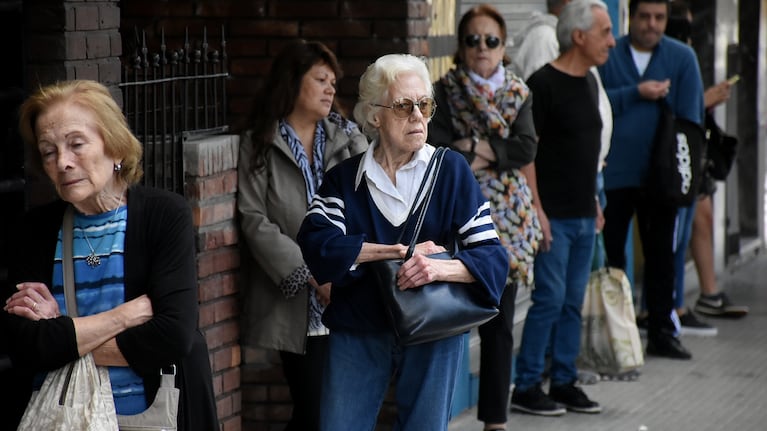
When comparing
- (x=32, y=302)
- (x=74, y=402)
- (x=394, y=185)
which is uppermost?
(x=394, y=185)

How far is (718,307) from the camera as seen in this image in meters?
10.4

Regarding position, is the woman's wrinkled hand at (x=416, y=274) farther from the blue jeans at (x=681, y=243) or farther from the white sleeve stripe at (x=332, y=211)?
the blue jeans at (x=681, y=243)

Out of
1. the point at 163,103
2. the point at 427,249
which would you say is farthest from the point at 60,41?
the point at 427,249

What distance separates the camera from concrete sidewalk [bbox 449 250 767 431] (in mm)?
7324

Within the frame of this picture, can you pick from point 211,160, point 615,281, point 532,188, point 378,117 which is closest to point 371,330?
point 378,117

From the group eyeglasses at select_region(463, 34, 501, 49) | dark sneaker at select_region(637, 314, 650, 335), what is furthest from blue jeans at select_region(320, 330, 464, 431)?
dark sneaker at select_region(637, 314, 650, 335)

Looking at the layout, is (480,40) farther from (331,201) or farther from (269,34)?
(331,201)

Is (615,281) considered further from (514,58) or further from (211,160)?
(211,160)

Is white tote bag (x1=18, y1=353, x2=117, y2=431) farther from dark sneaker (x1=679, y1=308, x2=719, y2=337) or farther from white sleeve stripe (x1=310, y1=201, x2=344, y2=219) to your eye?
dark sneaker (x1=679, y1=308, x2=719, y2=337)

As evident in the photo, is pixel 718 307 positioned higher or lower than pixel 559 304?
lower

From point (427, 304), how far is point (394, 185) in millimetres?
446

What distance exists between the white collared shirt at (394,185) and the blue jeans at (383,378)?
402 millimetres

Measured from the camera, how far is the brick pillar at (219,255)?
563cm

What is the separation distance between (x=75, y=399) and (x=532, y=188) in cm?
358
